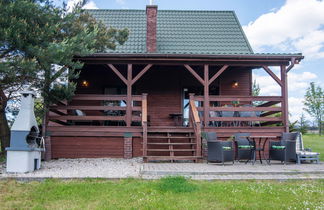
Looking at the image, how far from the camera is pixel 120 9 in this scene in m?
14.2

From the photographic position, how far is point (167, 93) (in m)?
10.7

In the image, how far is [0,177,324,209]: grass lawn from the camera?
3549mm

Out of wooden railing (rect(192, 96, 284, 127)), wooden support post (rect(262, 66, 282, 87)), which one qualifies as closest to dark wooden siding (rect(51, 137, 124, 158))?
wooden railing (rect(192, 96, 284, 127))

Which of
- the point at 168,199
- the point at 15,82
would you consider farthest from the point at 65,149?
the point at 168,199

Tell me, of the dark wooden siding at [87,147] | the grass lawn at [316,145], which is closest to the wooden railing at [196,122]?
the dark wooden siding at [87,147]

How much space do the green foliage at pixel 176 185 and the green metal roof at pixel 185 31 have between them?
23.1 feet

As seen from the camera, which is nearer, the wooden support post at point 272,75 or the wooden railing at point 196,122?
the wooden railing at point 196,122

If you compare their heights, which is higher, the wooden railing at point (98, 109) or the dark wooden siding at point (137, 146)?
the wooden railing at point (98, 109)

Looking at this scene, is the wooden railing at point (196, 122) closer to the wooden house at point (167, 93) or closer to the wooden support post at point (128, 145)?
the wooden house at point (167, 93)

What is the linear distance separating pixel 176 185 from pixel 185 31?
9.82 metres

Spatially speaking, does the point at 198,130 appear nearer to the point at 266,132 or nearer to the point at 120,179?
the point at 266,132

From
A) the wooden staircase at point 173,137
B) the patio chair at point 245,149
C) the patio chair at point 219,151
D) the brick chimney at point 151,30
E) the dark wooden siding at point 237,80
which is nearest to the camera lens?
the patio chair at point 219,151

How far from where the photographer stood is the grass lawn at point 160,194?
140 inches

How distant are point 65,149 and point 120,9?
8944mm
